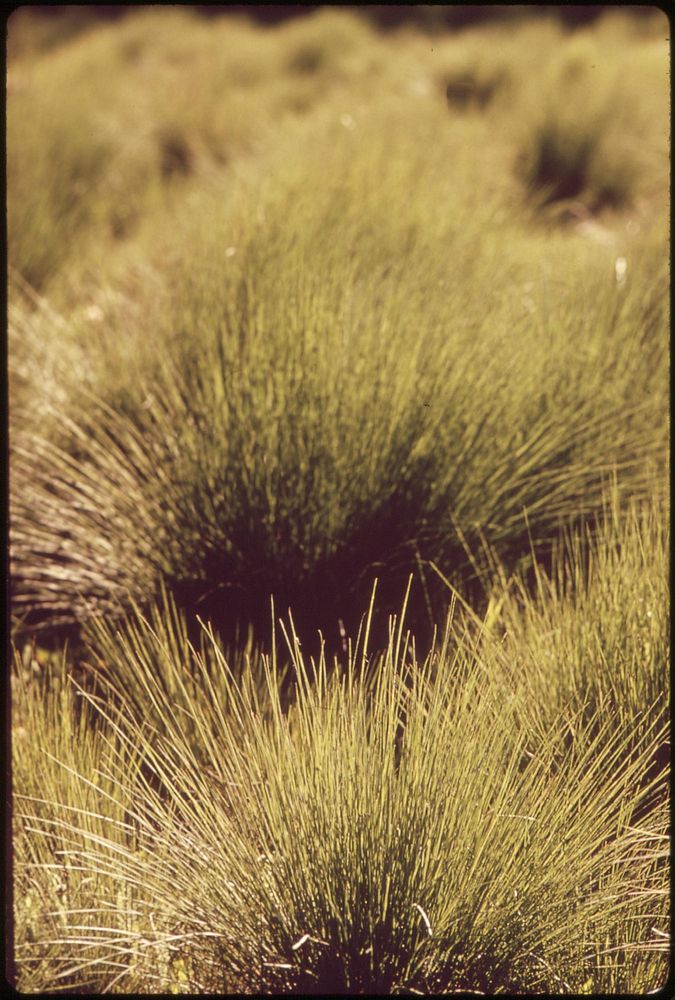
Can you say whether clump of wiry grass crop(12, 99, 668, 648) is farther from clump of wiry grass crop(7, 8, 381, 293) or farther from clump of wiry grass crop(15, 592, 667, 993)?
clump of wiry grass crop(7, 8, 381, 293)

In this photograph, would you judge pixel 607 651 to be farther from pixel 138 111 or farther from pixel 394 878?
pixel 138 111

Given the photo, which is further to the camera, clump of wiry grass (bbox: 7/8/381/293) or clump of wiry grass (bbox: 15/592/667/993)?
clump of wiry grass (bbox: 7/8/381/293)

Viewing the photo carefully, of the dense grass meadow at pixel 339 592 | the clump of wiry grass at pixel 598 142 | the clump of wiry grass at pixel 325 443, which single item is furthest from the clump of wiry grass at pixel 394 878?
the clump of wiry grass at pixel 598 142

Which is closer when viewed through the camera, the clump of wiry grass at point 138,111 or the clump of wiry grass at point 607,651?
the clump of wiry grass at point 607,651

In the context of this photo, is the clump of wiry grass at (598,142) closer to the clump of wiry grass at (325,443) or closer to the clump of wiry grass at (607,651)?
the clump of wiry grass at (325,443)

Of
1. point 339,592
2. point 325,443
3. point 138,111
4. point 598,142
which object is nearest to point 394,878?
point 339,592

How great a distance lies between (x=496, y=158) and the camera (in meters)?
3.61

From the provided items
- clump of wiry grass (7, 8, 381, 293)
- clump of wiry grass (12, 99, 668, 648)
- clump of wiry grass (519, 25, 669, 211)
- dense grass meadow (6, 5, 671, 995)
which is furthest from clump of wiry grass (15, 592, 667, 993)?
clump of wiry grass (519, 25, 669, 211)

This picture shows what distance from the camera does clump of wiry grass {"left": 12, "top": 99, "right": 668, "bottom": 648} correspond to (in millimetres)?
1420

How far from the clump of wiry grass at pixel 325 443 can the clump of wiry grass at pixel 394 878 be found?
0.43 m

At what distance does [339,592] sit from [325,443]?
232 mm

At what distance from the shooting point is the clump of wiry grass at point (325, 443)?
1.42 meters

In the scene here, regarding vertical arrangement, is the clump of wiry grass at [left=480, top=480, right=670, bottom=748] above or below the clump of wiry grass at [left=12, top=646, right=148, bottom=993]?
above

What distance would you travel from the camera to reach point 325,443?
141 cm
